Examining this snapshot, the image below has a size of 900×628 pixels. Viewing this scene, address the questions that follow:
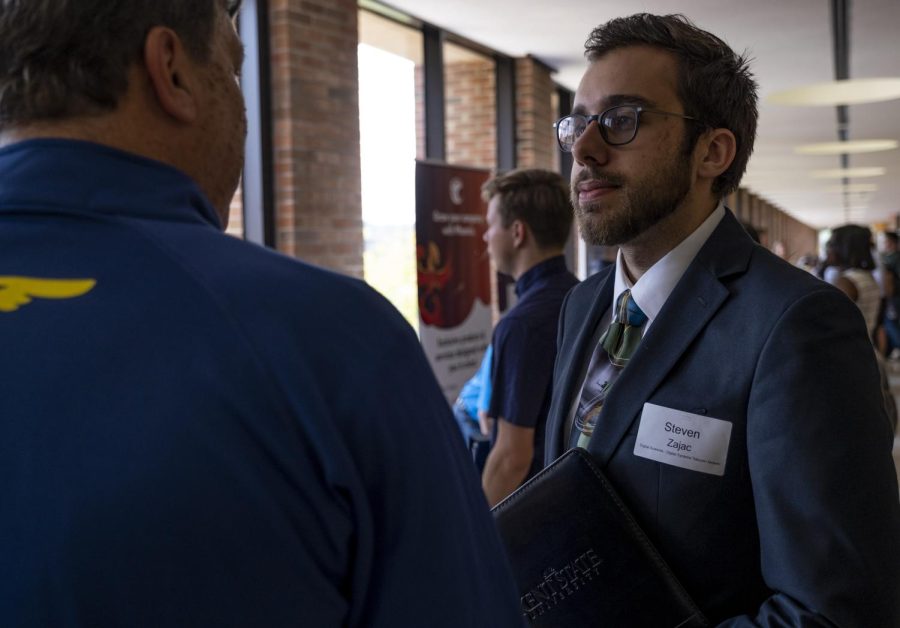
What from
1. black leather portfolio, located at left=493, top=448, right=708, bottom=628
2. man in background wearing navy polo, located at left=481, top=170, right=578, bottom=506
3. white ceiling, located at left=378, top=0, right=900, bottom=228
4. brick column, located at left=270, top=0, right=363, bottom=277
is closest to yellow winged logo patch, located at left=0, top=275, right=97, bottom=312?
black leather portfolio, located at left=493, top=448, right=708, bottom=628

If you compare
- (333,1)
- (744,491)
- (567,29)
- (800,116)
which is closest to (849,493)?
(744,491)

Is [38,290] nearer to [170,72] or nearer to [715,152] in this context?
[170,72]

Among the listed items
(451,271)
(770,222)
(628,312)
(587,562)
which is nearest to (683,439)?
(587,562)

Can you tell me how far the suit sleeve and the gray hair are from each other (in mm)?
857

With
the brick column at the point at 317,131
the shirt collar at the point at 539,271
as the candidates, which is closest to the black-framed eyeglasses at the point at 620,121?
the shirt collar at the point at 539,271

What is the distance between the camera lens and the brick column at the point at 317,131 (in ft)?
17.0

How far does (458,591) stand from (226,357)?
0.84ft

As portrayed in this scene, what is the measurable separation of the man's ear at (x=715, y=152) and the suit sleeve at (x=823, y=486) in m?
0.45

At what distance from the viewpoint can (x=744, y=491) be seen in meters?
1.22

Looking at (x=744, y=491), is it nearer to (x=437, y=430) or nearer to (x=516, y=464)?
(x=437, y=430)

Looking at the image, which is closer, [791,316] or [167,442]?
[167,442]

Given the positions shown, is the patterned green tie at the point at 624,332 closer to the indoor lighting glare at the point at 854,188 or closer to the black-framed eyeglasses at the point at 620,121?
the black-framed eyeglasses at the point at 620,121

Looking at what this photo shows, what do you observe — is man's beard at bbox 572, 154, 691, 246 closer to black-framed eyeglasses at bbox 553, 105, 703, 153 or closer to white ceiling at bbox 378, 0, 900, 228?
black-framed eyeglasses at bbox 553, 105, 703, 153

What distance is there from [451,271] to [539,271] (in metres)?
3.03
